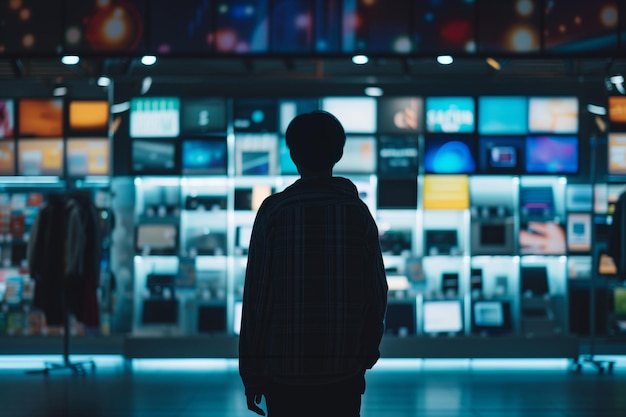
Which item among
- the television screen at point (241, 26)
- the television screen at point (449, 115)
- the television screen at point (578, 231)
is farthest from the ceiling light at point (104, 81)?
the television screen at point (578, 231)

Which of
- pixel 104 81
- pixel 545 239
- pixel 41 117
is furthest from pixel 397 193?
pixel 41 117

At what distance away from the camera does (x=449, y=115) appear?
9.42 meters

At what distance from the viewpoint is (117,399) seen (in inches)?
281

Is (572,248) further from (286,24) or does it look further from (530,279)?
(286,24)

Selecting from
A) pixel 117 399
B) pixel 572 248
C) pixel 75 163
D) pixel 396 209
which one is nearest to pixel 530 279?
pixel 572 248

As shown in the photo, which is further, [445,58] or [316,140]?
[445,58]

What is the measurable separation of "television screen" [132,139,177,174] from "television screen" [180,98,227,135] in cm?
27

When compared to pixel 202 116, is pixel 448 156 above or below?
below

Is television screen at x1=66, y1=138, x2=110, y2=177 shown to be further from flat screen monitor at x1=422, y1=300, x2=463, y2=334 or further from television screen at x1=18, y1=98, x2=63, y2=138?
flat screen monitor at x1=422, y1=300, x2=463, y2=334

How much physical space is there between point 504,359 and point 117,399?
438cm

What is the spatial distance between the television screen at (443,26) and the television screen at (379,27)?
6 cm

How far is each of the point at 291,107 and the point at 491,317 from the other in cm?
322

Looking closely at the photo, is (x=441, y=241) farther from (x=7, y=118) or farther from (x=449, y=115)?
(x=7, y=118)

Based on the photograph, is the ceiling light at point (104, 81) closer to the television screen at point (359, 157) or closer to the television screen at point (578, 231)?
the television screen at point (359, 157)
